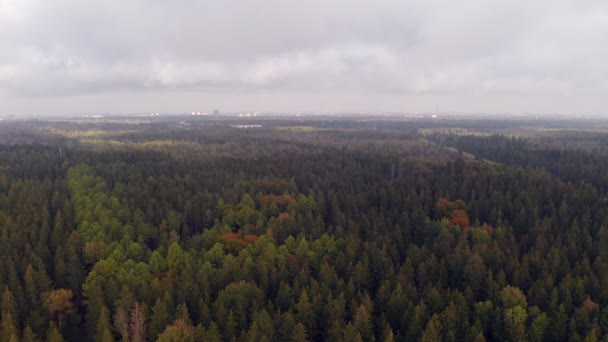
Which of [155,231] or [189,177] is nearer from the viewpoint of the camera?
[155,231]

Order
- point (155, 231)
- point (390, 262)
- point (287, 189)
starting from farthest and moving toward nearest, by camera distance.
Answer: point (287, 189), point (155, 231), point (390, 262)

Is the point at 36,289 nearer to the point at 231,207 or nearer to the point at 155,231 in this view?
the point at 155,231

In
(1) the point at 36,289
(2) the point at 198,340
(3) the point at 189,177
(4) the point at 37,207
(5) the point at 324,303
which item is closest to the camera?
(2) the point at 198,340

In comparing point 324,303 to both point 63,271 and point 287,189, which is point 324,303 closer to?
point 63,271

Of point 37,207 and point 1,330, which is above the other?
point 37,207

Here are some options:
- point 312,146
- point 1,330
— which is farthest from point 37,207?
point 312,146

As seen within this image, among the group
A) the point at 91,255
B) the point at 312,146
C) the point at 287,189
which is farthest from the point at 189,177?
the point at 312,146
